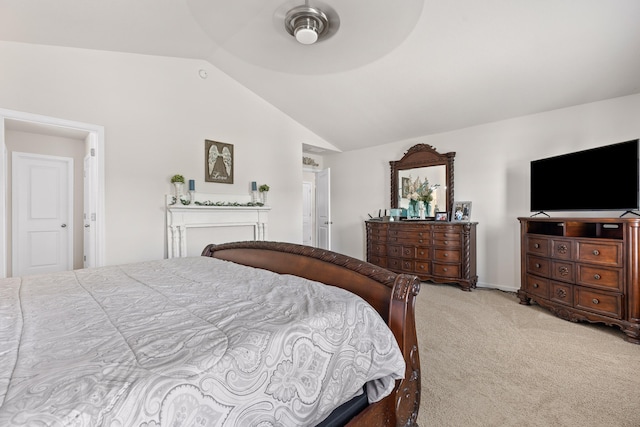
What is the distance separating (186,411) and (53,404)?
241 millimetres

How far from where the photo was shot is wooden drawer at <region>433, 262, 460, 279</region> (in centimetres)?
409

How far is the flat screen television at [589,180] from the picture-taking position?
8.71 feet

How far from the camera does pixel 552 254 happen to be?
3023 millimetres

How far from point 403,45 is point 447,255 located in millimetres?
2718

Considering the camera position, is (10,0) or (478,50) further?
(478,50)

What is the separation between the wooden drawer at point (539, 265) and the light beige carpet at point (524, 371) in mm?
449

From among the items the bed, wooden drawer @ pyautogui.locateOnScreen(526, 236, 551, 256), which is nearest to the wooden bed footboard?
the bed

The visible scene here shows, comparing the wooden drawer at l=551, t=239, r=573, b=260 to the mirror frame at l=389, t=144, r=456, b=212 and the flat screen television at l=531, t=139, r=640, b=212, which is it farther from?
the mirror frame at l=389, t=144, r=456, b=212

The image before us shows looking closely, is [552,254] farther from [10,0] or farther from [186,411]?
[10,0]

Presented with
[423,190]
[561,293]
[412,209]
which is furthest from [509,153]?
[561,293]

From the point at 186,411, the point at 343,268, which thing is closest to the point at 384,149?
the point at 343,268

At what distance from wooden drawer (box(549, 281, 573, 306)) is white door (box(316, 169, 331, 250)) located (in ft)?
10.5

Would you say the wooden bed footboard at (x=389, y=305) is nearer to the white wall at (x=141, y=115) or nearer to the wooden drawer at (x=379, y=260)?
the white wall at (x=141, y=115)

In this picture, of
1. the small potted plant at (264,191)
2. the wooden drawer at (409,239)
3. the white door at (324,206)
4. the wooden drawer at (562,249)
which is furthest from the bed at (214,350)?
the white door at (324,206)
